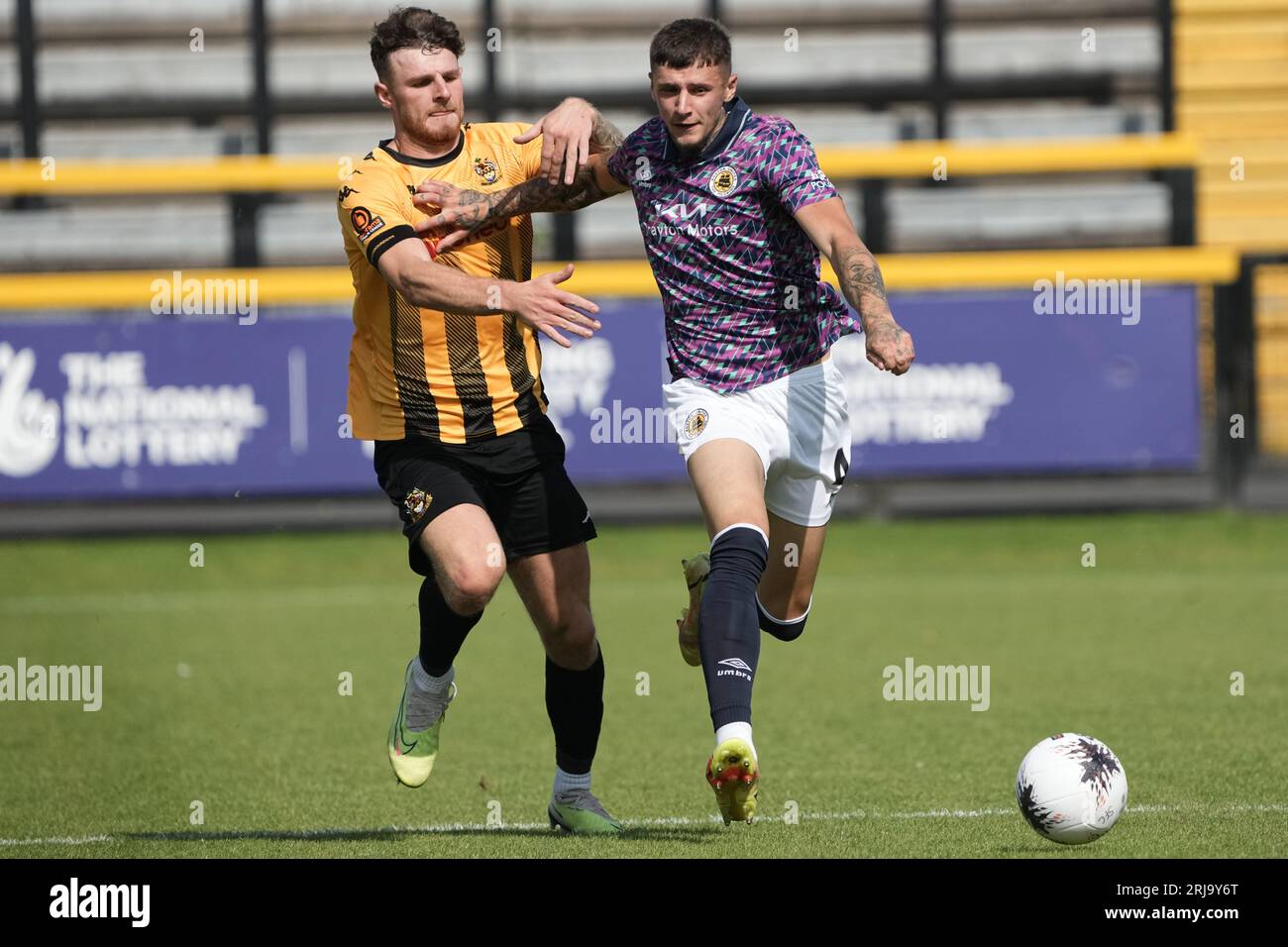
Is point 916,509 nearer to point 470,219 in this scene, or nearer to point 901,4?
point 901,4

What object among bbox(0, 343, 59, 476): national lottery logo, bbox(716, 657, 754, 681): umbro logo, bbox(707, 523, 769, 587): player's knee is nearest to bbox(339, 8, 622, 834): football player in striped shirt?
bbox(707, 523, 769, 587): player's knee

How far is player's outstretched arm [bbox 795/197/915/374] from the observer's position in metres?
5.34

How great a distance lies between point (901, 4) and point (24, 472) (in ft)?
26.9

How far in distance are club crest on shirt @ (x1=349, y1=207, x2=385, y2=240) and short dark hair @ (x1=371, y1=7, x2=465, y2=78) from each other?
1.38 feet

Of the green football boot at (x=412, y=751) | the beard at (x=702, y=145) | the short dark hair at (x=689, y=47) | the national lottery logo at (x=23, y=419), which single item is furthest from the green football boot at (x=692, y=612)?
the national lottery logo at (x=23, y=419)

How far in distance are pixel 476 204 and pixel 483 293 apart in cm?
56

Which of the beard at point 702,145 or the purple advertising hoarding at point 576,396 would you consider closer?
the beard at point 702,145

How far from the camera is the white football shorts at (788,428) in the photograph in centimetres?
602

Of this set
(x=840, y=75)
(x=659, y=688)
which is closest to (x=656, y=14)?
(x=840, y=75)

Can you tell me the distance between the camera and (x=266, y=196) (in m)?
16.1

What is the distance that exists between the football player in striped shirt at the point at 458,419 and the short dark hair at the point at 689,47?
1.58ft

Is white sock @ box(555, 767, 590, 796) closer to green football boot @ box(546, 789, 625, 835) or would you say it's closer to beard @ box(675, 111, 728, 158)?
green football boot @ box(546, 789, 625, 835)

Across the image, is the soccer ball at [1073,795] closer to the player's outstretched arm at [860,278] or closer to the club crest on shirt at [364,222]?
the player's outstretched arm at [860,278]

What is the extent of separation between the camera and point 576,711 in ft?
20.7
